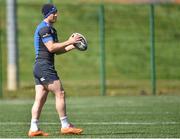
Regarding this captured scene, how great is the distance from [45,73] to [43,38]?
1.73 feet

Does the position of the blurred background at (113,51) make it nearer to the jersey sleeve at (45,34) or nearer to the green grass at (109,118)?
the green grass at (109,118)

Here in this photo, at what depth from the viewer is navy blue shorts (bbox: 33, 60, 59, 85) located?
13.2 m

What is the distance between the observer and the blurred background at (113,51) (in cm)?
2689

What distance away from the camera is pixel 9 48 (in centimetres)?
2719

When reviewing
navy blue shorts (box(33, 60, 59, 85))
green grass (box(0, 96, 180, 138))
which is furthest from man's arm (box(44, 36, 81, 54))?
green grass (box(0, 96, 180, 138))

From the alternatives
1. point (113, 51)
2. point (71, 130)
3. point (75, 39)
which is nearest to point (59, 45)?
point (75, 39)

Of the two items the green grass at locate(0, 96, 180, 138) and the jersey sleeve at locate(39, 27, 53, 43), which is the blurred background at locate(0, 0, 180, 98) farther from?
the jersey sleeve at locate(39, 27, 53, 43)

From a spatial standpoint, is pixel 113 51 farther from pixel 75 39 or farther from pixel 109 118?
pixel 75 39

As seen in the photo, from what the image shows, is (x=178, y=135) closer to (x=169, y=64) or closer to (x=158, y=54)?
(x=169, y=64)

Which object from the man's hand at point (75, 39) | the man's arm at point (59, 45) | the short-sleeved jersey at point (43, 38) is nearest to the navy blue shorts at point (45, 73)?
the short-sleeved jersey at point (43, 38)

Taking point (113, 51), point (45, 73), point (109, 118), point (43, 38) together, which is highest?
point (43, 38)

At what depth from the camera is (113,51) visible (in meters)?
34.2

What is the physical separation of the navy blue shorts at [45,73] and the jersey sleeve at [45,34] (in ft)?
1.18

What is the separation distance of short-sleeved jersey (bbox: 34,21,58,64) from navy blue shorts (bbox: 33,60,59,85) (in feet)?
0.26
